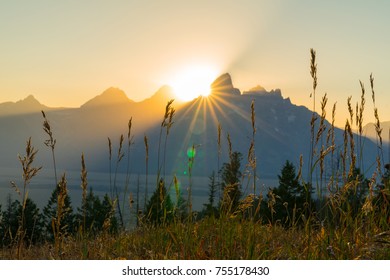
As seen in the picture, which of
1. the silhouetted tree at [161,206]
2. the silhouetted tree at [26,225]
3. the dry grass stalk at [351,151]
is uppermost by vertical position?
the dry grass stalk at [351,151]

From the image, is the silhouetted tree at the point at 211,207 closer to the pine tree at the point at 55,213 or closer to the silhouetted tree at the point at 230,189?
the silhouetted tree at the point at 230,189

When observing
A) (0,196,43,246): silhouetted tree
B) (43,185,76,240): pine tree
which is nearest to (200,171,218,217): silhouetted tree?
(43,185,76,240): pine tree

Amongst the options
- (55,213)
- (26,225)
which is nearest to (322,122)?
(55,213)

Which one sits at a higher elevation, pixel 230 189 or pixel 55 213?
pixel 230 189

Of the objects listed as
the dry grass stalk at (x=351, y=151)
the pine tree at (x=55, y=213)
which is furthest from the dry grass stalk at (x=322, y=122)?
the pine tree at (x=55, y=213)

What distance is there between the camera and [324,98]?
524cm

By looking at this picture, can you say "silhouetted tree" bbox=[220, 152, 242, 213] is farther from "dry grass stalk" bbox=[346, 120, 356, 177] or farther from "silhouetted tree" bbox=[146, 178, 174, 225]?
"dry grass stalk" bbox=[346, 120, 356, 177]

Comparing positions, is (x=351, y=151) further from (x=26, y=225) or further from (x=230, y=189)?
(x=26, y=225)

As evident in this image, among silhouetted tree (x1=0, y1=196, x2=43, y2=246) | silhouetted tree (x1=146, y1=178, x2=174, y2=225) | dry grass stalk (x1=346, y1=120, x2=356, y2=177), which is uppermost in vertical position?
dry grass stalk (x1=346, y1=120, x2=356, y2=177)

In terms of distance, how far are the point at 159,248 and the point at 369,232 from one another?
2750mm

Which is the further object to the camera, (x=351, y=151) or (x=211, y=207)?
(x=211, y=207)
